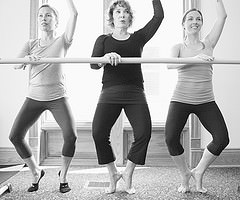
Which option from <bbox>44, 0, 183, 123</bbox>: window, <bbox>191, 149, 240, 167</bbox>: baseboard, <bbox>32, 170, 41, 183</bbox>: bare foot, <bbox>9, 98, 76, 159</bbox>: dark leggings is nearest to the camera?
<bbox>9, 98, 76, 159</bbox>: dark leggings

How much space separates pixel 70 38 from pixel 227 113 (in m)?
2.09

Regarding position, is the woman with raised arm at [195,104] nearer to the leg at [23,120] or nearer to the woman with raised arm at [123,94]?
the woman with raised arm at [123,94]

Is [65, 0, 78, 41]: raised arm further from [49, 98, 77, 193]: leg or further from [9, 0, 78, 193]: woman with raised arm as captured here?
[49, 98, 77, 193]: leg

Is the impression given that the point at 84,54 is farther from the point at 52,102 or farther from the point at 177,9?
the point at 52,102

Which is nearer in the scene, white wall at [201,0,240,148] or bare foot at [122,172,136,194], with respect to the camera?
bare foot at [122,172,136,194]

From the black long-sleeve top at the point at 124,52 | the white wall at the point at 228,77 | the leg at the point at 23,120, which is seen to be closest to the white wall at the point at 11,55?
the leg at the point at 23,120

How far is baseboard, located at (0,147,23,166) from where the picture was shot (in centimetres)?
383

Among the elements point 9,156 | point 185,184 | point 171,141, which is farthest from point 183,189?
point 9,156

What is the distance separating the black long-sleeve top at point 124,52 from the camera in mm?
2463

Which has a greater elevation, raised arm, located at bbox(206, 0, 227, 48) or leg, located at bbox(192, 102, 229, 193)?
raised arm, located at bbox(206, 0, 227, 48)

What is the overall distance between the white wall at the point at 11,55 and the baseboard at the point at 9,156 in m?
0.06

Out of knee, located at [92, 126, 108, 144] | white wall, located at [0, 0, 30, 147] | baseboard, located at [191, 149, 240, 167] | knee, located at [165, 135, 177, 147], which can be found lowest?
baseboard, located at [191, 149, 240, 167]

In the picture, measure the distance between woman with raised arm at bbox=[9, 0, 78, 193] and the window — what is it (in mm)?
1266

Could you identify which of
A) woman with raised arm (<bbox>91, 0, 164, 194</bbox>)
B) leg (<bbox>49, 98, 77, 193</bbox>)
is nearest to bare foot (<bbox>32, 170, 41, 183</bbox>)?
leg (<bbox>49, 98, 77, 193</bbox>)
